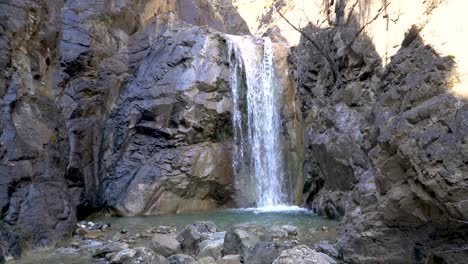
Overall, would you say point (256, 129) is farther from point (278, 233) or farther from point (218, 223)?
point (278, 233)

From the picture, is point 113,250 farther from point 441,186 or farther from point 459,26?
point 459,26

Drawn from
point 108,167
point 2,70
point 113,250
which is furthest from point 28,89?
point 108,167

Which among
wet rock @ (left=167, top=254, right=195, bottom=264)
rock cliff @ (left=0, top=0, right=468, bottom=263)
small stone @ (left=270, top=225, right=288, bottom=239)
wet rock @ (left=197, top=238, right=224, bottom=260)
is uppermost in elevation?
rock cliff @ (left=0, top=0, right=468, bottom=263)

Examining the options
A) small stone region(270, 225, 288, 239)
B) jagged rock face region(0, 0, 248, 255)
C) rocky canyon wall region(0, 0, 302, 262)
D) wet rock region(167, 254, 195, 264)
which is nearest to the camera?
wet rock region(167, 254, 195, 264)

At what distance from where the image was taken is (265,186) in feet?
49.3

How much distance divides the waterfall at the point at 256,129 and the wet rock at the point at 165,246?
7.16 metres

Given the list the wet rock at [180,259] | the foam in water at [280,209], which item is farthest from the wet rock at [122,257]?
the foam in water at [280,209]

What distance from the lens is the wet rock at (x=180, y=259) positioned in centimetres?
664

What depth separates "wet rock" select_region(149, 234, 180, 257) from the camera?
288 inches

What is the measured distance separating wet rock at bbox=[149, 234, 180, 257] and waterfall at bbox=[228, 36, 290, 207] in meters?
7.16

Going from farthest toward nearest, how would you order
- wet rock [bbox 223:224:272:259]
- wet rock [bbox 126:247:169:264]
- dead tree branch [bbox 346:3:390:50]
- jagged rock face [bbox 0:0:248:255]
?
dead tree branch [bbox 346:3:390:50] < jagged rock face [bbox 0:0:248:255] < wet rock [bbox 223:224:272:259] < wet rock [bbox 126:247:169:264]

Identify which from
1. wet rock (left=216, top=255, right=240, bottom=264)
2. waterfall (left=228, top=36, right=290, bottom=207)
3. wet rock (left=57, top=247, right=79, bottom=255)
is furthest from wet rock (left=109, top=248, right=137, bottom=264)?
waterfall (left=228, top=36, right=290, bottom=207)

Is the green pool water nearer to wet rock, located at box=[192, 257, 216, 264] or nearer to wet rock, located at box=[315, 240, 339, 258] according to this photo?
wet rock, located at box=[315, 240, 339, 258]

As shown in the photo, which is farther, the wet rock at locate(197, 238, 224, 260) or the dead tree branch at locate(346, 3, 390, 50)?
the dead tree branch at locate(346, 3, 390, 50)
